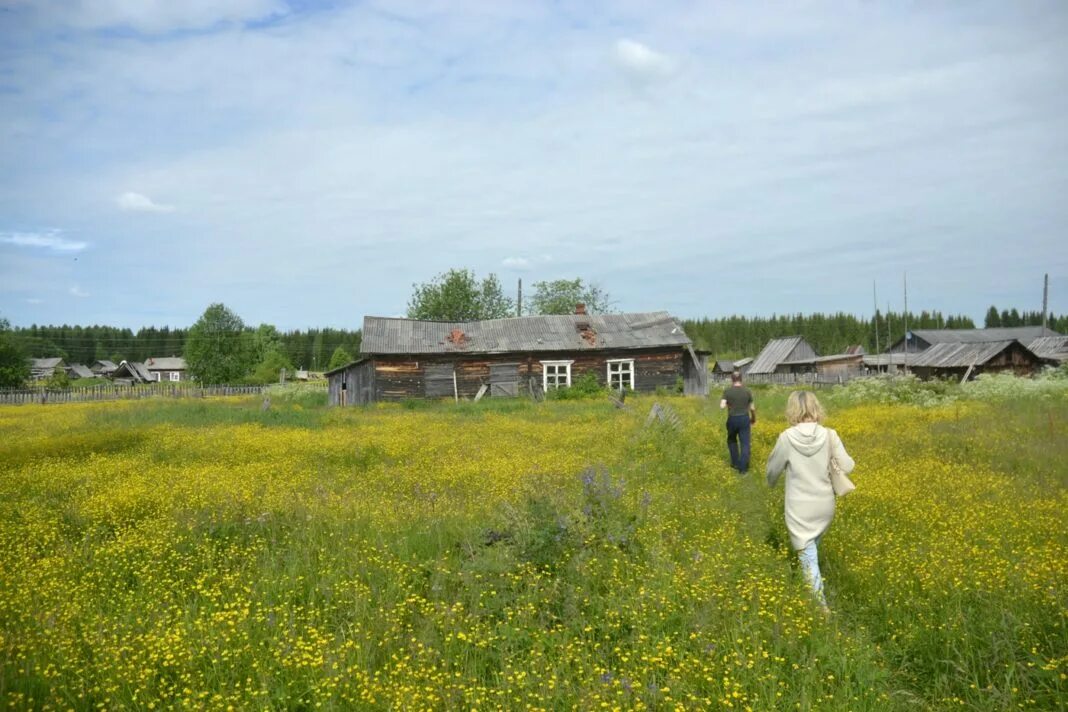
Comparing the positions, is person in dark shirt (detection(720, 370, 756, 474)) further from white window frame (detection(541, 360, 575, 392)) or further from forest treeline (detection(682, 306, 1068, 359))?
forest treeline (detection(682, 306, 1068, 359))

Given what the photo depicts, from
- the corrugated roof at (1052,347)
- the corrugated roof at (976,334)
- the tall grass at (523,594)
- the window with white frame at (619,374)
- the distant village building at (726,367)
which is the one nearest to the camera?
the tall grass at (523,594)

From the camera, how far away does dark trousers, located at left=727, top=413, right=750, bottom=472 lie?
36.6 feet

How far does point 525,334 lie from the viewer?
33.2 m

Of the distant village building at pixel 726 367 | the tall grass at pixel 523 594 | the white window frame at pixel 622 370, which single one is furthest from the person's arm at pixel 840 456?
the distant village building at pixel 726 367

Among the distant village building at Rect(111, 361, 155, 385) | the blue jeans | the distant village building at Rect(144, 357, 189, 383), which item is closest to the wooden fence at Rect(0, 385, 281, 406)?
the blue jeans

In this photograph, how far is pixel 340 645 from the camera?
13.9 ft

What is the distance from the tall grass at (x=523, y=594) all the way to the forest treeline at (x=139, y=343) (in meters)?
113

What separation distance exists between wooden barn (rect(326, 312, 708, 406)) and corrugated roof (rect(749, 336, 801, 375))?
119ft

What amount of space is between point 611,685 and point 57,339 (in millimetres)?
153679

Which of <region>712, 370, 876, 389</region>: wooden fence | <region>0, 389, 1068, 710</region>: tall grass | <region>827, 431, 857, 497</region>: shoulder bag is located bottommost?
<region>712, 370, 876, 389</region>: wooden fence

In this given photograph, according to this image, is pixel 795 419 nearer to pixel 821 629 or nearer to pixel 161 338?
pixel 821 629

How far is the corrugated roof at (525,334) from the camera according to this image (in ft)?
104

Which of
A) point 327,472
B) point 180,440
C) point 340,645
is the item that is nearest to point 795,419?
point 340,645

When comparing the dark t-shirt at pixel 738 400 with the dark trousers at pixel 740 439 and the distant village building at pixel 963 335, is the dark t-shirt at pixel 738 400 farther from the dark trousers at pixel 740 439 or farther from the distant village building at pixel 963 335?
the distant village building at pixel 963 335
